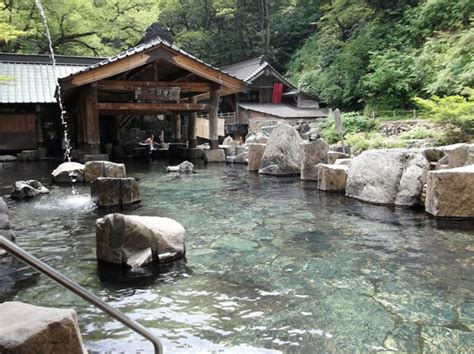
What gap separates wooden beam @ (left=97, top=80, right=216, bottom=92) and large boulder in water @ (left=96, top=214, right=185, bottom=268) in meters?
10.8

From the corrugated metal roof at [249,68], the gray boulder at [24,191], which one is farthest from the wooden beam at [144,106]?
the corrugated metal roof at [249,68]

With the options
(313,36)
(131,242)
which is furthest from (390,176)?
(313,36)

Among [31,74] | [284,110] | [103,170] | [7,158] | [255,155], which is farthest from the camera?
[284,110]

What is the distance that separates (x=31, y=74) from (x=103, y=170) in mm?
14180

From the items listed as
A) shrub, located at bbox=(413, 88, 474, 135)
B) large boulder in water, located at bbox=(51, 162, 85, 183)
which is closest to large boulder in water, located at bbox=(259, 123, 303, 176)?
shrub, located at bbox=(413, 88, 474, 135)

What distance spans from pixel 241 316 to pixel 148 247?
5.77ft

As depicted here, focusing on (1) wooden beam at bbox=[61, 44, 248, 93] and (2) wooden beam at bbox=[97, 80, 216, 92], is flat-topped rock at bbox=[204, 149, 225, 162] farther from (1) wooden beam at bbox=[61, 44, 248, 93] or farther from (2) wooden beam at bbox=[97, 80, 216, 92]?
(1) wooden beam at bbox=[61, 44, 248, 93]

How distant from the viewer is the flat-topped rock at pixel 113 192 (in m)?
8.22

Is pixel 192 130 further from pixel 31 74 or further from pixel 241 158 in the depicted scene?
pixel 31 74

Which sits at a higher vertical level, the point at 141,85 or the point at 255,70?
the point at 255,70

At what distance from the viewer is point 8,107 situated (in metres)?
19.7

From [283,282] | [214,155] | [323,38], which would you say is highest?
[323,38]

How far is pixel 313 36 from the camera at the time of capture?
36.4m

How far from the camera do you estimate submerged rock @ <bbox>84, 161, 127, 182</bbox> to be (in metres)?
11.1
